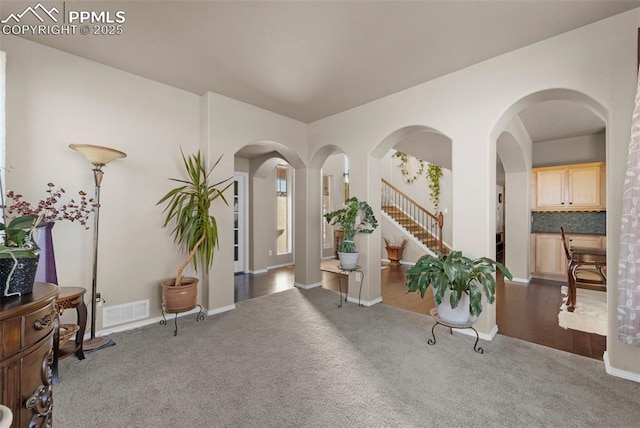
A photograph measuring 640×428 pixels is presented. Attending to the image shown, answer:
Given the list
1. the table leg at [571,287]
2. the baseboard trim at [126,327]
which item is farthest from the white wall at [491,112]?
the baseboard trim at [126,327]

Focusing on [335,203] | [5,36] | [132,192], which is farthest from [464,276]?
[335,203]

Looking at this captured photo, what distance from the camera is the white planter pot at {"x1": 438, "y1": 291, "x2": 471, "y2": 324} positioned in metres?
2.46

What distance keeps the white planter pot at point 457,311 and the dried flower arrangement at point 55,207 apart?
10.6 ft

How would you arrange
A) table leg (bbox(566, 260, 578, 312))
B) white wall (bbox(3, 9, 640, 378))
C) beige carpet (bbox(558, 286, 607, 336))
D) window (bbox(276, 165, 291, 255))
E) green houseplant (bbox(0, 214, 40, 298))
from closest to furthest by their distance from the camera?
green houseplant (bbox(0, 214, 40, 298)) < white wall (bbox(3, 9, 640, 378)) < beige carpet (bbox(558, 286, 607, 336)) < table leg (bbox(566, 260, 578, 312)) < window (bbox(276, 165, 291, 255))

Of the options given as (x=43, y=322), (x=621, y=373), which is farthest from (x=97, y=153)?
(x=621, y=373)

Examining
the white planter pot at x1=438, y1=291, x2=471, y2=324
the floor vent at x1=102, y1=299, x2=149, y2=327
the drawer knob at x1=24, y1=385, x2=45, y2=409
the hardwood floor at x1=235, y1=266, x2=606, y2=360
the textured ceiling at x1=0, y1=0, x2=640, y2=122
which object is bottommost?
the hardwood floor at x1=235, y1=266, x2=606, y2=360

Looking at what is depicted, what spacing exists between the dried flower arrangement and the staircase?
6449 millimetres

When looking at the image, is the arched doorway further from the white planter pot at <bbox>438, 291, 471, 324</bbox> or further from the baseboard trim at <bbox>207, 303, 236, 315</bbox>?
the baseboard trim at <bbox>207, 303, 236, 315</bbox>

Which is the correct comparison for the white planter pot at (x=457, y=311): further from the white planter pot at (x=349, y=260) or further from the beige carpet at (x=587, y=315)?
the beige carpet at (x=587, y=315)

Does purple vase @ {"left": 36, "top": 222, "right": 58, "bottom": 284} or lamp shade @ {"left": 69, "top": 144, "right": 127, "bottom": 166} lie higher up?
lamp shade @ {"left": 69, "top": 144, "right": 127, "bottom": 166}

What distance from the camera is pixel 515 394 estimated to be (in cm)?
190

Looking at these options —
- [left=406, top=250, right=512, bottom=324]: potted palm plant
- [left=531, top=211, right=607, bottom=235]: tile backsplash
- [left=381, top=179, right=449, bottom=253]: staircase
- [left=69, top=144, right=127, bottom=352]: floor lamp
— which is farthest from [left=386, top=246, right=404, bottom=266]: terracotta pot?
[left=69, top=144, right=127, bottom=352]: floor lamp

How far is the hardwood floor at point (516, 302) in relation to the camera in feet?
8.88

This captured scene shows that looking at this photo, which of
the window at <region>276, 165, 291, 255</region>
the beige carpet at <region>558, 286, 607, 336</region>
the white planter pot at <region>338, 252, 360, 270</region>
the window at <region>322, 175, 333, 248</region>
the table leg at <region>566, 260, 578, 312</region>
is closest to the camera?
the beige carpet at <region>558, 286, 607, 336</region>
